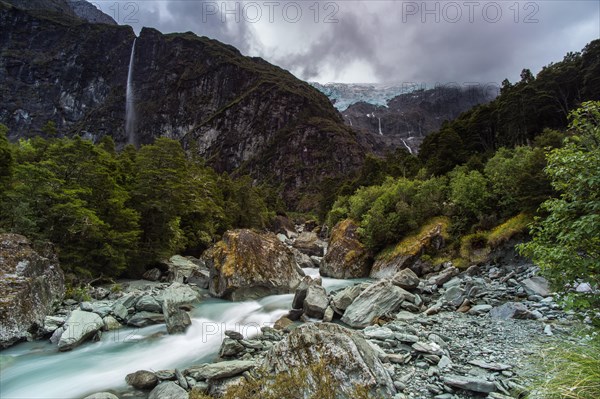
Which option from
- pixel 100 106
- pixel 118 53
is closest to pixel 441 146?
pixel 100 106

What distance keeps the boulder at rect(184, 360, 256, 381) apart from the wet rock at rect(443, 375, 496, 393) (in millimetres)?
4031

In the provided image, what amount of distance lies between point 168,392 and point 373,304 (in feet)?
23.4

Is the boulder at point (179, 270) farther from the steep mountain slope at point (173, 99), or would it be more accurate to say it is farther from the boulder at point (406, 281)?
the steep mountain slope at point (173, 99)

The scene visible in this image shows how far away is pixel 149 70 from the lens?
17412 centimetres

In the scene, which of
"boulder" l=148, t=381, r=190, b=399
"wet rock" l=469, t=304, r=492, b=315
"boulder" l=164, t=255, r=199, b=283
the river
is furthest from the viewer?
"boulder" l=164, t=255, r=199, b=283

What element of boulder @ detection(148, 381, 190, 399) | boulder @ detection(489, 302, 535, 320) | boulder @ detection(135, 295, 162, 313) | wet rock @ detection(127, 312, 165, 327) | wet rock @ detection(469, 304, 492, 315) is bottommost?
wet rock @ detection(469, 304, 492, 315)

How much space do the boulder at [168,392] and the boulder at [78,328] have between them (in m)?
4.51

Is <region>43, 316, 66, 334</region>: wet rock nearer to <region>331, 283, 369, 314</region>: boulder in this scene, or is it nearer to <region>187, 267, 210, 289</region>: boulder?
<region>187, 267, 210, 289</region>: boulder

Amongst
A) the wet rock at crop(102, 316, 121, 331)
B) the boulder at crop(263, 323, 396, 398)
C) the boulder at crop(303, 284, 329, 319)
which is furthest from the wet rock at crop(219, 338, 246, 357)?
A: the wet rock at crop(102, 316, 121, 331)

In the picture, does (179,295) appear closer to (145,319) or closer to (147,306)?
(147,306)

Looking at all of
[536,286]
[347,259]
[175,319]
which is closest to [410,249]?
[347,259]

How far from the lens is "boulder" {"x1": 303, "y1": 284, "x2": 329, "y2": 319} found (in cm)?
1175

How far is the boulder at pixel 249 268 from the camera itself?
15586 millimetres

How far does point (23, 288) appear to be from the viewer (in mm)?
9844
